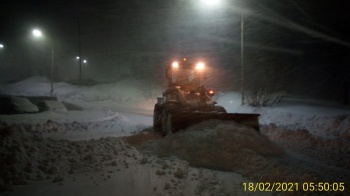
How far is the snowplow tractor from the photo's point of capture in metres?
9.39

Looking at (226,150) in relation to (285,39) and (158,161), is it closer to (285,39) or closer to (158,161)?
(158,161)

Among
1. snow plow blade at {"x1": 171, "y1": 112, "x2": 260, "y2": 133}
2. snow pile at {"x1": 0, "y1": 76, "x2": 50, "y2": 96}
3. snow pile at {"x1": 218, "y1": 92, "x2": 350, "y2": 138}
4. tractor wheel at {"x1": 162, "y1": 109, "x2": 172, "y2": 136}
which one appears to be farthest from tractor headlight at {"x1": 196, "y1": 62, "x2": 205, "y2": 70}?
snow pile at {"x1": 0, "y1": 76, "x2": 50, "y2": 96}

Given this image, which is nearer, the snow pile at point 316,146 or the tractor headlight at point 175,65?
the snow pile at point 316,146

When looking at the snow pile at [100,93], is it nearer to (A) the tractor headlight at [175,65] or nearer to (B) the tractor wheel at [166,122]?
(A) the tractor headlight at [175,65]

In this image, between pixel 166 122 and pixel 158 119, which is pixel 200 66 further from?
pixel 166 122

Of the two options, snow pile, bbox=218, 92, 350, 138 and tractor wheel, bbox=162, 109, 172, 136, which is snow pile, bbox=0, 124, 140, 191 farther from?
snow pile, bbox=218, 92, 350, 138

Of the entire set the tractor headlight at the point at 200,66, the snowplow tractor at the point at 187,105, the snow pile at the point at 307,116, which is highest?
the tractor headlight at the point at 200,66

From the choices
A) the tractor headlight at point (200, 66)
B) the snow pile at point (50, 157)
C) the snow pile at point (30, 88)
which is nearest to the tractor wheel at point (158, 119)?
the tractor headlight at point (200, 66)

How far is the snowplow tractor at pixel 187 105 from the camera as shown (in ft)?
30.8

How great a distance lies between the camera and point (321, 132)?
12.5 m

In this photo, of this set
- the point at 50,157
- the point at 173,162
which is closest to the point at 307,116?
the point at 173,162

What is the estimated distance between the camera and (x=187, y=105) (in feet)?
36.2

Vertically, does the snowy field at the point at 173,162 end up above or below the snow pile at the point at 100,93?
below

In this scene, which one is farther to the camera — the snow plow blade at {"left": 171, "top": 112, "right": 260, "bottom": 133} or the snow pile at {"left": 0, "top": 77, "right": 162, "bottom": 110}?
the snow pile at {"left": 0, "top": 77, "right": 162, "bottom": 110}
